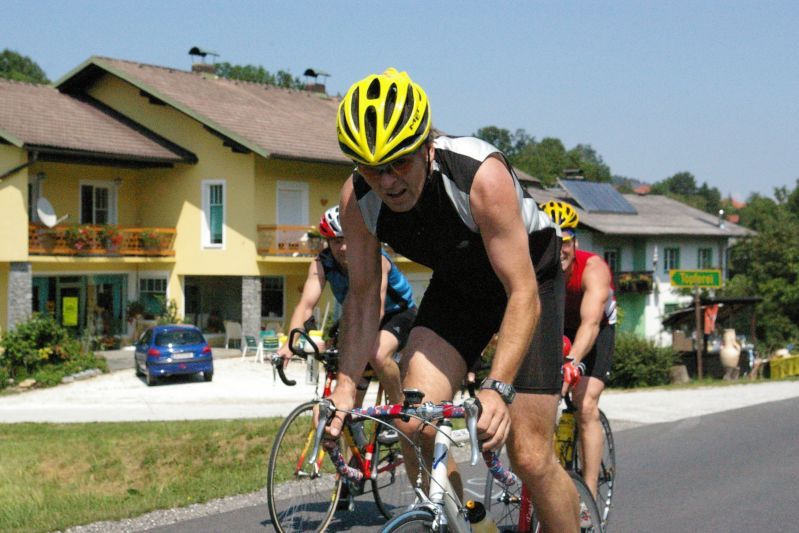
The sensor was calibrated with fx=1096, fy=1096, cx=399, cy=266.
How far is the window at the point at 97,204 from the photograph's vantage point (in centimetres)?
3546

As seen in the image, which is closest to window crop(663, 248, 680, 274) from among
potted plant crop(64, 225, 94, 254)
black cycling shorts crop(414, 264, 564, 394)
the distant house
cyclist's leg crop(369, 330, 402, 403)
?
the distant house

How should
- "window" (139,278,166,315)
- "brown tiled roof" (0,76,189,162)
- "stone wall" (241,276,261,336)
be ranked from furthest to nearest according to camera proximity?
"window" (139,278,166,315)
"stone wall" (241,276,261,336)
"brown tiled roof" (0,76,189,162)

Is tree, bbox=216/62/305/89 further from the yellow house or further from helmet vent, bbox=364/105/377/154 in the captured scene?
helmet vent, bbox=364/105/377/154

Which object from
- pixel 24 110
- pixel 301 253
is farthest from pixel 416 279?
pixel 24 110

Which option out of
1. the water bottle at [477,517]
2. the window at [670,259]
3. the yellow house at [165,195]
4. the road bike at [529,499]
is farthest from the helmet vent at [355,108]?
the window at [670,259]

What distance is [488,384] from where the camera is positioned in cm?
364

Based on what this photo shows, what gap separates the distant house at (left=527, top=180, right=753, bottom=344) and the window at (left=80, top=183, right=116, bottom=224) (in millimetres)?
26492

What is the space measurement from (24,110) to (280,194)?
838 cm

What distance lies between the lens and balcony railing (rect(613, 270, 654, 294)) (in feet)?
190

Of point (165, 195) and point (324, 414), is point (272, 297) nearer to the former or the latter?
point (165, 195)

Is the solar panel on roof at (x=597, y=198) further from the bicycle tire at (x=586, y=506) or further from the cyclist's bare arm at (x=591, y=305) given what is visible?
the bicycle tire at (x=586, y=506)

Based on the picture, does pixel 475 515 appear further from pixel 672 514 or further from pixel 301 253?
pixel 301 253

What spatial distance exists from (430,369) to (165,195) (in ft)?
110

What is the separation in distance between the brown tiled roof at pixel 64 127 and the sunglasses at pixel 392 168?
28.9m
